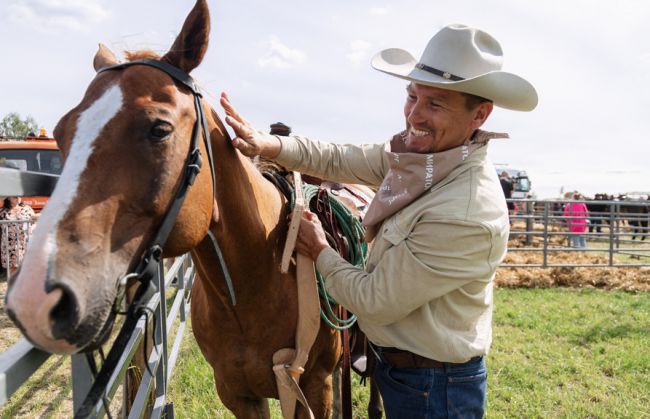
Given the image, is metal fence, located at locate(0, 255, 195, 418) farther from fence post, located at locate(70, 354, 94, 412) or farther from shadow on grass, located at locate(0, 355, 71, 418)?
shadow on grass, located at locate(0, 355, 71, 418)

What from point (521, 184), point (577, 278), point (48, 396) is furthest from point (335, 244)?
point (521, 184)

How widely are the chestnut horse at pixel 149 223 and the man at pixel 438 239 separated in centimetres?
28

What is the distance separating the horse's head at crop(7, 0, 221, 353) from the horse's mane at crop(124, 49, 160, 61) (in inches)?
3.2

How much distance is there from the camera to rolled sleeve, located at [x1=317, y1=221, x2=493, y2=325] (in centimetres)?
157

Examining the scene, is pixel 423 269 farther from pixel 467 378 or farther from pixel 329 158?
pixel 329 158

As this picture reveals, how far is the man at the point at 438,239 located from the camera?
159 cm

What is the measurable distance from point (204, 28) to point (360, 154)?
103 centimetres

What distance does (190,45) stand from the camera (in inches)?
63.2

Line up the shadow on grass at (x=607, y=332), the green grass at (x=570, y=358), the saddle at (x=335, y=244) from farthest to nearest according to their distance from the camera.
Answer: the shadow on grass at (x=607, y=332) < the green grass at (x=570, y=358) < the saddle at (x=335, y=244)

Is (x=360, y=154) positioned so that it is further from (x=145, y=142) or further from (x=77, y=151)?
(x=77, y=151)

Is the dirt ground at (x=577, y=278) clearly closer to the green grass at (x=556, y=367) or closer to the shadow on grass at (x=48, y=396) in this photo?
the green grass at (x=556, y=367)

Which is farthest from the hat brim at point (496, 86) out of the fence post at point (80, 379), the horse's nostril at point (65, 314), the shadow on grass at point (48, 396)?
the shadow on grass at point (48, 396)

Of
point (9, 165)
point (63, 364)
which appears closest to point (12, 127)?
point (63, 364)

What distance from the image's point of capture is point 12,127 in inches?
1682
